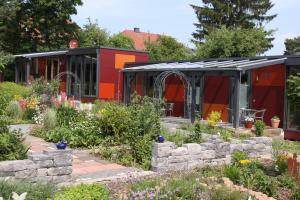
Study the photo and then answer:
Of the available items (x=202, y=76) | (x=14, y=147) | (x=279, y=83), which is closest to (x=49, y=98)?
(x=202, y=76)

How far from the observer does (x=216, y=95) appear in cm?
1981

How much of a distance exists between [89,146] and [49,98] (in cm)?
681

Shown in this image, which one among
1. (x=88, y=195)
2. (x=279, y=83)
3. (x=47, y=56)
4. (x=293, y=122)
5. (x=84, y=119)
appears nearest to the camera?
(x=88, y=195)

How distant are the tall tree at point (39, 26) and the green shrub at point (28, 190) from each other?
30.9m

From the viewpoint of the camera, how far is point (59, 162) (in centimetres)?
723

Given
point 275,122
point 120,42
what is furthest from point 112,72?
point 120,42

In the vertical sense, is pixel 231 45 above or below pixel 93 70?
above

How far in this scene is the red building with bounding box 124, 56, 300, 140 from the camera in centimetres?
1698

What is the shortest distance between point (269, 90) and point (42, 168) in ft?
41.6

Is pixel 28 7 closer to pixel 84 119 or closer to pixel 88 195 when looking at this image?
pixel 84 119

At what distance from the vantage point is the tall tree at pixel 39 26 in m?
35.5

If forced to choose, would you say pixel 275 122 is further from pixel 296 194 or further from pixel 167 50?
pixel 167 50

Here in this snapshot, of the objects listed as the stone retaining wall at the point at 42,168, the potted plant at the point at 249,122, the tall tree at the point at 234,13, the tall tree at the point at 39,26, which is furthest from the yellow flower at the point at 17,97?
the tall tree at the point at 234,13

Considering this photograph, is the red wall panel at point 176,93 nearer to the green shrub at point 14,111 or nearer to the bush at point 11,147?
the green shrub at point 14,111
